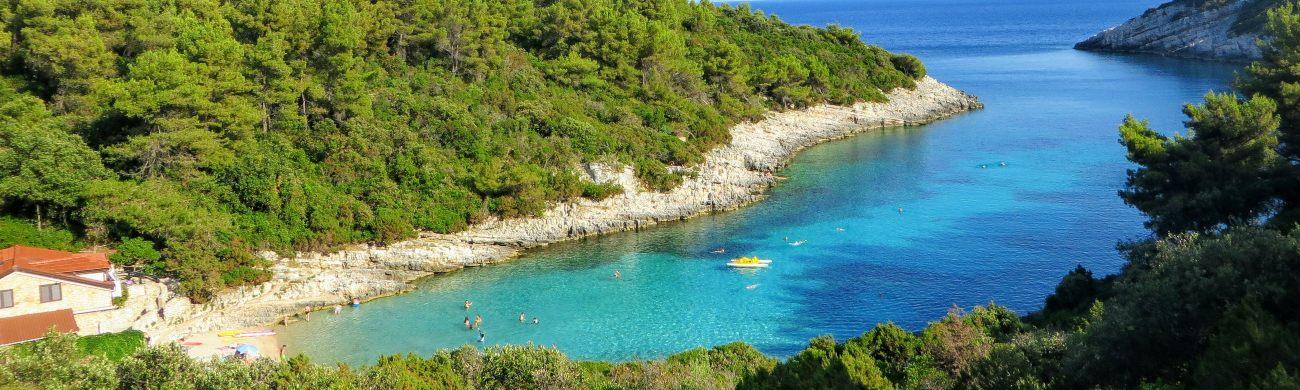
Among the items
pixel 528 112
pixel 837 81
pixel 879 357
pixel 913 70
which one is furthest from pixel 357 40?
Answer: pixel 913 70

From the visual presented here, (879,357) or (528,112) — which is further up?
(528,112)

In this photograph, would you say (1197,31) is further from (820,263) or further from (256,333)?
(256,333)

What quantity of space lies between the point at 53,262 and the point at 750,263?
25787 mm

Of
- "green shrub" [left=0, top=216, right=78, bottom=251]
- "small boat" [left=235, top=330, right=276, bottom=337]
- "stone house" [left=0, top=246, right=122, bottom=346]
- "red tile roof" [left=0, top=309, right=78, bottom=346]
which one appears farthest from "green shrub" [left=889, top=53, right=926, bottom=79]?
"red tile roof" [left=0, top=309, right=78, bottom=346]

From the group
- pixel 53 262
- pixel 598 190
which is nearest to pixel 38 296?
pixel 53 262

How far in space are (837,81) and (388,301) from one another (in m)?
47.2

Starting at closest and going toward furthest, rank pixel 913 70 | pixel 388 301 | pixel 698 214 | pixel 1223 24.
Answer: pixel 388 301, pixel 698 214, pixel 913 70, pixel 1223 24

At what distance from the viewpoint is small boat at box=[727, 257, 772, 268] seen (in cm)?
3691

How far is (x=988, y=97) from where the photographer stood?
82062 millimetres

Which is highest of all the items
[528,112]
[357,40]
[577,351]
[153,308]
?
[357,40]

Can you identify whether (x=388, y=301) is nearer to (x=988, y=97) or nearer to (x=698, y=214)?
(x=698, y=214)

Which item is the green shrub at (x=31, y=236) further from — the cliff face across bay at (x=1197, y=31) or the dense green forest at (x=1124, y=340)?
the cliff face across bay at (x=1197, y=31)

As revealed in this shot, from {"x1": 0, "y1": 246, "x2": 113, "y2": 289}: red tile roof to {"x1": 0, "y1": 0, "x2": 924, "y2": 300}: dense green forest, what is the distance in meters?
1.14

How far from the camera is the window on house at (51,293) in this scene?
88.4 ft
